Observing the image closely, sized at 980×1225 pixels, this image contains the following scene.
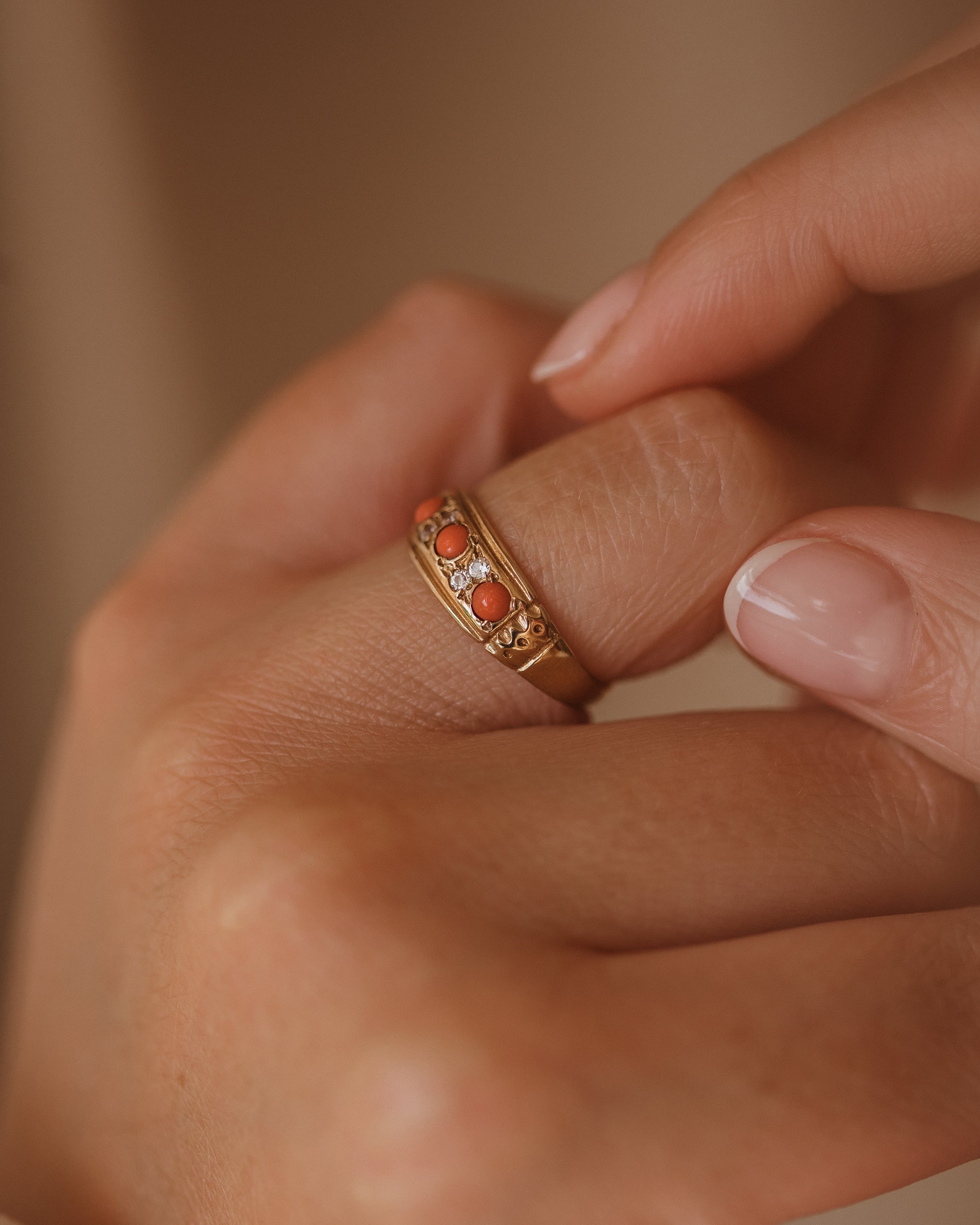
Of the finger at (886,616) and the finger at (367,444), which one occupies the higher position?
the finger at (367,444)

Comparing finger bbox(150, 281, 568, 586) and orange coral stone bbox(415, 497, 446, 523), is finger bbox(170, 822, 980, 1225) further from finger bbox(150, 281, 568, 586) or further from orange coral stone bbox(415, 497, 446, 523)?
finger bbox(150, 281, 568, 586)

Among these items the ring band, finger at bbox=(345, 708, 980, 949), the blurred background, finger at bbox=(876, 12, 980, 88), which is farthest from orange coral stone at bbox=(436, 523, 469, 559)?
the blurred background

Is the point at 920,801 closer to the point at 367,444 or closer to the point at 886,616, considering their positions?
the point at 886,616

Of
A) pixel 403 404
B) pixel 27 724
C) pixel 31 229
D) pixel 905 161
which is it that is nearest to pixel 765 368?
pixel 905 161

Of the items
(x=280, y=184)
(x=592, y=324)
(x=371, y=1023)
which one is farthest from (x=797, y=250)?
(x=280, y=184)

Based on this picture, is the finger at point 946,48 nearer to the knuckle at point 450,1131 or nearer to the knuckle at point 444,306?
the knuckle at point 444,306

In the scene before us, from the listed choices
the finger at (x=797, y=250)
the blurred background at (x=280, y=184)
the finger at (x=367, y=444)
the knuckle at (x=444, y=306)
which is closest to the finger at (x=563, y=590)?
the finger at (x=797, y=250)
